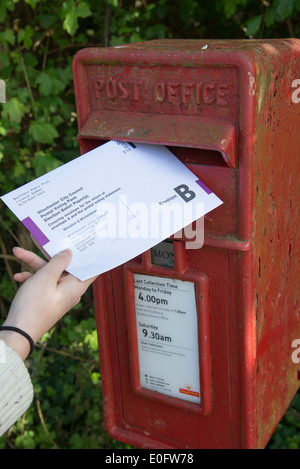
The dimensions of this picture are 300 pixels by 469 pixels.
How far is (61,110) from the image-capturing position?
2941 mm

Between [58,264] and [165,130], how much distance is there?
1.55 feet

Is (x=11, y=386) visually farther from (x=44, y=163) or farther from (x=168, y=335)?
(x=44, y=163)

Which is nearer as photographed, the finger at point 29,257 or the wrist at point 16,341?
the wrist at point 16,341

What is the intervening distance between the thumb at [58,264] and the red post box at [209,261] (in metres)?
0.38

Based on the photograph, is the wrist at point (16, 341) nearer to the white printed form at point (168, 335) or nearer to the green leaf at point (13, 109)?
the white printed form at point (168, 335)

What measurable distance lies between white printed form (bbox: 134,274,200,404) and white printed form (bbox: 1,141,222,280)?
11.9 inches

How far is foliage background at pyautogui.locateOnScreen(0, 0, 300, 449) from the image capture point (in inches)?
106

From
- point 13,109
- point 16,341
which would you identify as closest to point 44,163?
point 13,109

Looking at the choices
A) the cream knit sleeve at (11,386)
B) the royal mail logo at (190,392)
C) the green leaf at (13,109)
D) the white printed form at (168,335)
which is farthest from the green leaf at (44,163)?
the cream knit sleeve at (11,386)

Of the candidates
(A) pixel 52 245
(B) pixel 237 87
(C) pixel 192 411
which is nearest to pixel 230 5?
(B) pixel 237 87

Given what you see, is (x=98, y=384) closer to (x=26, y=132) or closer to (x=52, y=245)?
(x=26, y=132)

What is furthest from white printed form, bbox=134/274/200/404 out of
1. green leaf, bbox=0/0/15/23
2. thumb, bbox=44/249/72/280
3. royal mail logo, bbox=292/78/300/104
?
green leaf, bbox=0/0/15/23

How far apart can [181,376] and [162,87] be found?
3.04 feet

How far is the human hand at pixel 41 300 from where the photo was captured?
129 cm
